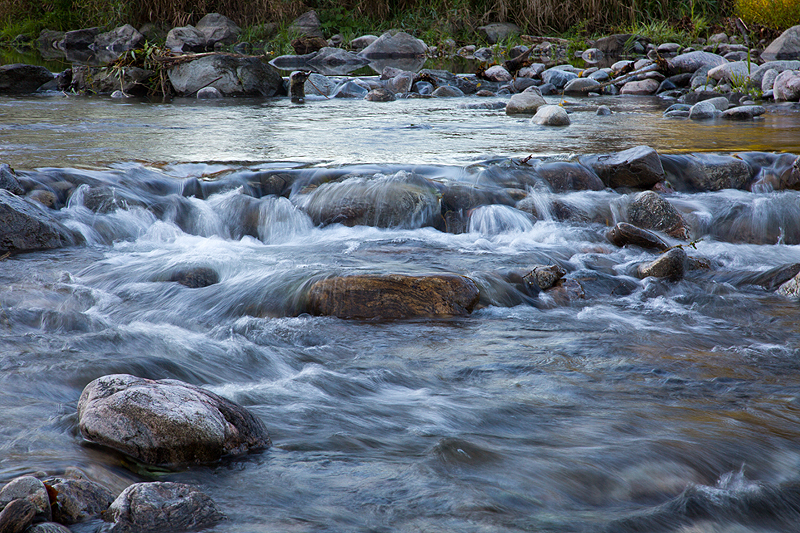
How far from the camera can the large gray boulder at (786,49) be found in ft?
38.4

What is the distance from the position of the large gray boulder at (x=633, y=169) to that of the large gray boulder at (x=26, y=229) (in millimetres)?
3986

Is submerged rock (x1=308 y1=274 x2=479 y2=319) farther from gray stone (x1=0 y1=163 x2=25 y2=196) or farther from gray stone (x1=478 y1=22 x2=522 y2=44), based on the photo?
gray stone (x1=478 y1=22 x2=522 y2=44)

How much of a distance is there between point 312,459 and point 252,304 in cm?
161

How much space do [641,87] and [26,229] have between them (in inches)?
395

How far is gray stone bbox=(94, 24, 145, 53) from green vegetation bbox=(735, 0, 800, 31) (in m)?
15.5

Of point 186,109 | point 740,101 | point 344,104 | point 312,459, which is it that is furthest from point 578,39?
point 312,459

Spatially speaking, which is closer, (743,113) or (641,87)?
(743,113)

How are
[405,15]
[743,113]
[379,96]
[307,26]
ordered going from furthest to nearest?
1. [405,15]
2. [307,26]
3. [379,96]
4. [743,113]

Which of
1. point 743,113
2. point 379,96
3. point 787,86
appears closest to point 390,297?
point 743,113

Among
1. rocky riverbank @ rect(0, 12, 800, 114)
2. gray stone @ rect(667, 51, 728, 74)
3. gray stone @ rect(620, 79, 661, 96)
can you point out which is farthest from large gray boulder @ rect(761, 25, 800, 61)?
gray stone @ rect(620, 79, 661, 96)

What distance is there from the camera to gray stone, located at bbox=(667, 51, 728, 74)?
11.6m

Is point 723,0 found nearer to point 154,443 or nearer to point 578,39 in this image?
point 578,39

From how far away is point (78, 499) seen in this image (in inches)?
62.2

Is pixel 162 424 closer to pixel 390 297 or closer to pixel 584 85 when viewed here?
pixel 390 297
